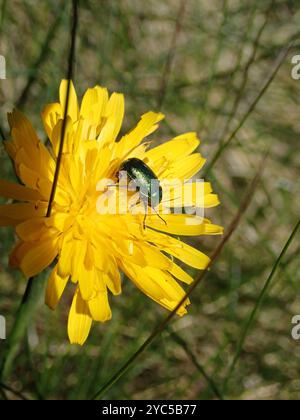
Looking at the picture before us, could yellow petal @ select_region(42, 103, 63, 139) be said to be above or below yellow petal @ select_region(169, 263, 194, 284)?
above

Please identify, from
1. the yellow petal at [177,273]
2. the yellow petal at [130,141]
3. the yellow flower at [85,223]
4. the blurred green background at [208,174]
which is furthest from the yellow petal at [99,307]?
the blurred green background at [208,174]

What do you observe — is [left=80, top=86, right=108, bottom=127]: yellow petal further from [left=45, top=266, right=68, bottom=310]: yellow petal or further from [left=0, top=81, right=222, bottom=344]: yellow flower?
[left=45, top=266, right=68, bottom=310]: yellow petal

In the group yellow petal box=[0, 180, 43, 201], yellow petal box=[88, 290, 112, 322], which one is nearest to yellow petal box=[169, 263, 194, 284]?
yellow petal box=[88, 290, 112, 322]

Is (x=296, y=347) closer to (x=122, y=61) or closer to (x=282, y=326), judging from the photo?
(x=282, y=326)

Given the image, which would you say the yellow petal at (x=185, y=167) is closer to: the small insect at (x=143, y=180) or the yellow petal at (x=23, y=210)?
the small insect at (x=143, y=180)
